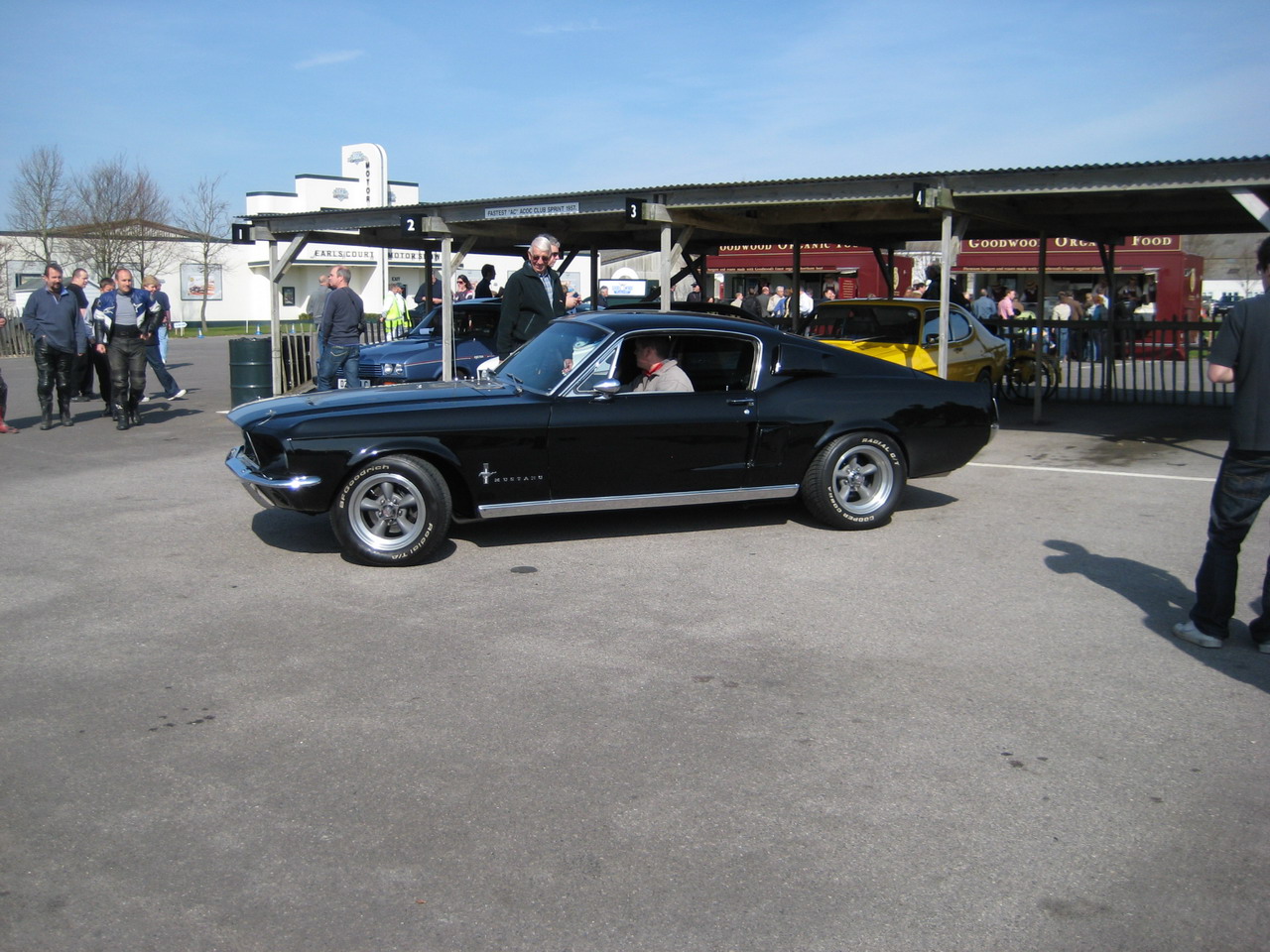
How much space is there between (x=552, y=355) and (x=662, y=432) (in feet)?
3.24

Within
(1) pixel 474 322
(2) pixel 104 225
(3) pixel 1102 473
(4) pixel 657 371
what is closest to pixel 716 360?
(4) pixel 657 371

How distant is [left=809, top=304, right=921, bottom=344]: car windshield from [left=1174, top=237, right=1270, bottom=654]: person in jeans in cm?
857

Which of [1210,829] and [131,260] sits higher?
[131,260]

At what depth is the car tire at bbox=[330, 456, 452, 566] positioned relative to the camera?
6.49 meters

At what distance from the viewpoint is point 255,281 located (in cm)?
5691

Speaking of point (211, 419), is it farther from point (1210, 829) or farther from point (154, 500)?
point (1210, 829)

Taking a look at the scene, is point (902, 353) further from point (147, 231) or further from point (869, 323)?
point (147, 231)

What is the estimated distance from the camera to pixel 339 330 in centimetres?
1266

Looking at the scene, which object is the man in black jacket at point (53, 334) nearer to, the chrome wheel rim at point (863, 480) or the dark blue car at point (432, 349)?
the dark blue car at point (432, 349)

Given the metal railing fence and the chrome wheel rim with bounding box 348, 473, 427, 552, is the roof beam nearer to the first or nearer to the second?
the metal railing fence

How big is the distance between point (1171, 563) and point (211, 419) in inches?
469

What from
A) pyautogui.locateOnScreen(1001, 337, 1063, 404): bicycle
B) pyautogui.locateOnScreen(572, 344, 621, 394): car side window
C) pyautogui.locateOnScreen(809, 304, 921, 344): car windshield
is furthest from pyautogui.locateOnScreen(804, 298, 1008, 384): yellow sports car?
pyautogui.locateOnScreen(572, 344, 621, 394): car side window

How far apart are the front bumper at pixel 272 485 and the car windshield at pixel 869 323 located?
8827mm

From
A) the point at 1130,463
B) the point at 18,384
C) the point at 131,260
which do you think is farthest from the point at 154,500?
the point at 131,260
